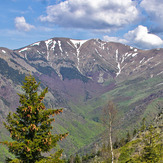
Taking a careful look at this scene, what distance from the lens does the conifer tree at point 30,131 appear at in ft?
64.5

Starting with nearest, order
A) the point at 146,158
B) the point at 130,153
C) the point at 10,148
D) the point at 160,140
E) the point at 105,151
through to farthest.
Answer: the point at 10,148 < the point at 146,158 < the point at 105,151 < the point at 160,140 < the point at 130,153

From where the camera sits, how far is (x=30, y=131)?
20.6 m

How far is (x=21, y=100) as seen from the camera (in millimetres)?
21062

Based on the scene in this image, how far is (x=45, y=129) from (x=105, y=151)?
48.7 ft

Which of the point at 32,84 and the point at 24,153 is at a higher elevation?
Answer: the point at 32,84

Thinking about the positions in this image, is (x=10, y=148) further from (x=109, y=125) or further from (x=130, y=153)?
(x=130, y=153)

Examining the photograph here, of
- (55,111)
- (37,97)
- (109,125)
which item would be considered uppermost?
(37,97)

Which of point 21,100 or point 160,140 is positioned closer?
point 21,100

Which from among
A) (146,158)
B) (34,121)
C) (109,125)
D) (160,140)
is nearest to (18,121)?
(34,121)

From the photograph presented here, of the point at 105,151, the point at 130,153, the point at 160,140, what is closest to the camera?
the point at 105,151

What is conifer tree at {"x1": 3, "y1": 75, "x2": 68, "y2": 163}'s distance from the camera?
64.5 feet

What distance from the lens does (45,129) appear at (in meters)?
21.2

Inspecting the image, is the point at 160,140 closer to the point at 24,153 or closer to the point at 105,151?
the point at 105,151

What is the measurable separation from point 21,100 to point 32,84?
2083 millimetres
